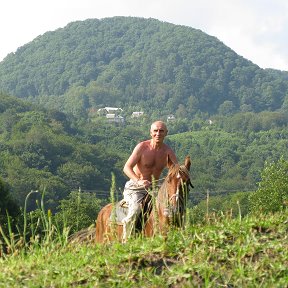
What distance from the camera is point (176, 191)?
10094mm

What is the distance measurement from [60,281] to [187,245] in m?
1.25

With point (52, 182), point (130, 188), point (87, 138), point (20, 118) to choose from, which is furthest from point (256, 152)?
point (130, 188)

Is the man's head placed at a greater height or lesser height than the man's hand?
greater

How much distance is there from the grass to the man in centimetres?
329

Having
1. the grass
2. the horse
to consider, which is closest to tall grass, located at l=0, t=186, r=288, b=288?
the grass

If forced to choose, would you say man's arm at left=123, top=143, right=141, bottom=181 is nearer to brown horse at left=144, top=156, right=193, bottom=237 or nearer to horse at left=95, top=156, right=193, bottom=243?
horse at left=95, top=156, right=193, bottom=243

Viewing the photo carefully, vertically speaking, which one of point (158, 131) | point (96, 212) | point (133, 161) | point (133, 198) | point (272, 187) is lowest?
point (96, 212)

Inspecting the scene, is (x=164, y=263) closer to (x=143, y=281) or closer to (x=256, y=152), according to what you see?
(x=143, y=281)

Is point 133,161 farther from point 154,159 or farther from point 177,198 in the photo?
point 177,198

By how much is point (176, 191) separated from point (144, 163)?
3.76 feet

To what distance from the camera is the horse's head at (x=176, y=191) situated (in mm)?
9789

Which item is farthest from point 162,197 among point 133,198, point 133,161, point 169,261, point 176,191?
point 169,261

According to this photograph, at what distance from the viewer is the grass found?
20.7 feet

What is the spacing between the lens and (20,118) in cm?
15425
